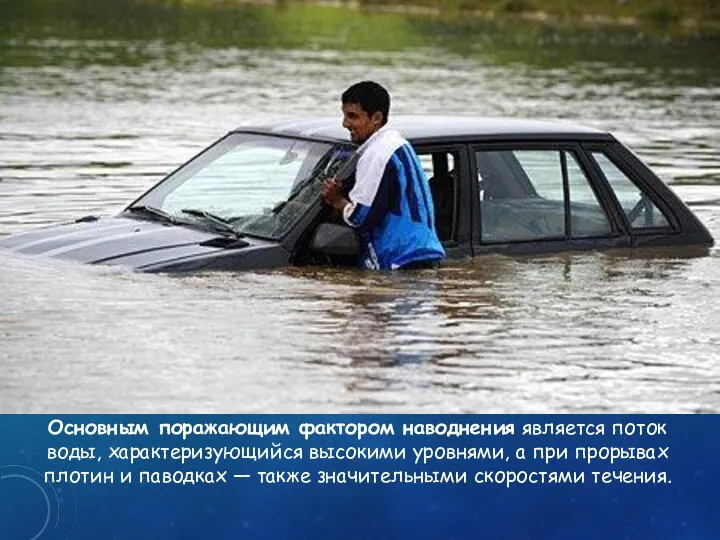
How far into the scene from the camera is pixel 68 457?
26.5 ft

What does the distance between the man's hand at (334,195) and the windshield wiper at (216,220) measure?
61 cm

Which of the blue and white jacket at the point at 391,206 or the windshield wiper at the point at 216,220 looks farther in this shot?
the windshield wiper at the point at 216,220

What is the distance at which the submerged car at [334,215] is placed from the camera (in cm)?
1198

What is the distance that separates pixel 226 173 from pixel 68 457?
4.82 m

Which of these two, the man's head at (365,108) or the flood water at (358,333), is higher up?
the man's head at (365,108)

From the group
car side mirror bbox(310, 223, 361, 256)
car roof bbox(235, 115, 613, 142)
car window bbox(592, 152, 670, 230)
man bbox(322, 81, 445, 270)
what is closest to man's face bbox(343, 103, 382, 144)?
man bbox(322, 81, 445, 270)

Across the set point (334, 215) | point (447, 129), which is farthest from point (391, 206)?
point (447, 129)

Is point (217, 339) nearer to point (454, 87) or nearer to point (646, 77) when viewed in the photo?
point (454, 87)

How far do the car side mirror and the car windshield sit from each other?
19cm

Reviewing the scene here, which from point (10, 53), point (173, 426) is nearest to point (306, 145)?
point (173, 426)

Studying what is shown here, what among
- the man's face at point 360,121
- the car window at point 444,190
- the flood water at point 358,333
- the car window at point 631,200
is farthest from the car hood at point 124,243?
the car window at point 631,200

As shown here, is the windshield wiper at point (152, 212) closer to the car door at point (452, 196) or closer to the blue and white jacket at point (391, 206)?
the blue and white jacket at point (391, 206)

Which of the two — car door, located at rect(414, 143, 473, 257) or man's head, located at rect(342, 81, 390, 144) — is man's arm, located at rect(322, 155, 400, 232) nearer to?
man's head, located at rect(342, 81, 390, 144)

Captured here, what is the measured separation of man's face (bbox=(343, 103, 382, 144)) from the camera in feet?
39.2
